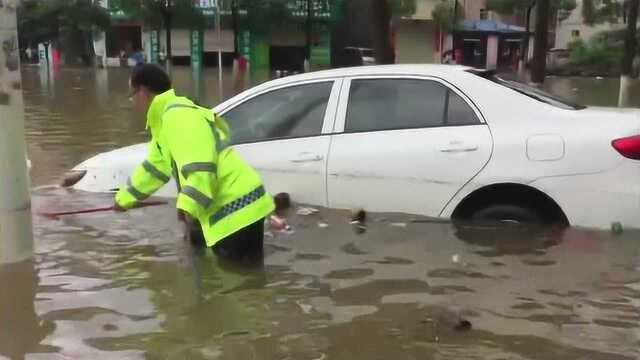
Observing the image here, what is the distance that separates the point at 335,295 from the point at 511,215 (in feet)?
4.95

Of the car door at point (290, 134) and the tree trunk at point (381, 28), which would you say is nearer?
the car door at point (290, 134)

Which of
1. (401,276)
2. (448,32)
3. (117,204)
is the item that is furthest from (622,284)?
(448,32)

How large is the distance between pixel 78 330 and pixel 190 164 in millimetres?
1088

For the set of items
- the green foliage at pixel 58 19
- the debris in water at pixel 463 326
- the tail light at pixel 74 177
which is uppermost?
the green foliage at pixel 58 19

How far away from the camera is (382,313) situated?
4453 mm

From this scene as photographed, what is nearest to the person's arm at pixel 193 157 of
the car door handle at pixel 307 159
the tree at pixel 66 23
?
the car door handle at pixel 307 159

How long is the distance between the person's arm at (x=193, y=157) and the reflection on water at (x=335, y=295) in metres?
0.67

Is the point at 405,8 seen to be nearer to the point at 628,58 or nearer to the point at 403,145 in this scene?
the point at 628,58

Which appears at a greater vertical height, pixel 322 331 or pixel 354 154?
pixel 354 154

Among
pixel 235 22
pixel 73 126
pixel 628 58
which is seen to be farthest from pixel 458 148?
pixel 235 22

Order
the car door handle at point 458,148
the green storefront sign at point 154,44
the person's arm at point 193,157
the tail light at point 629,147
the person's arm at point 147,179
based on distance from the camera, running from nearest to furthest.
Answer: the person's arm at point 193,157, the person's arm at point 147,179, the tail light at point 629,147, the car door handle at point 458,148, the green storefront sign at point 154,44

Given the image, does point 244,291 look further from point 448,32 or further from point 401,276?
point 448,32

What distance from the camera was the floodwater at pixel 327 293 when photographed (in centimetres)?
400

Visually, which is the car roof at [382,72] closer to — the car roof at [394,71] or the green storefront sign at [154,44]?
the car roof at [394,71]
